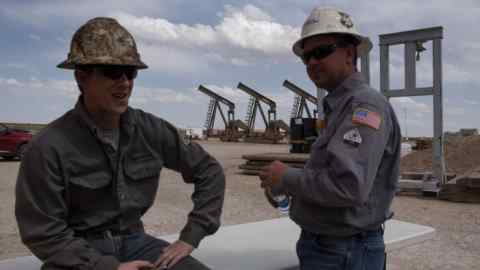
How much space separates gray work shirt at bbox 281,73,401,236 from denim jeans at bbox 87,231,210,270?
451mm

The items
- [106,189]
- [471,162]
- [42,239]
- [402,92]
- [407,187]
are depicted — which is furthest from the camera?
[471,162]

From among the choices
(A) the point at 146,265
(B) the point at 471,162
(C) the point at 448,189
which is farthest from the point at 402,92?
(A) the point at 146,265

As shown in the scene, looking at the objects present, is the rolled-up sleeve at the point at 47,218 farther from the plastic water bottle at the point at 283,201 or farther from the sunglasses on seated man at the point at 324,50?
the sunglasses on seated man at the point at 324,50

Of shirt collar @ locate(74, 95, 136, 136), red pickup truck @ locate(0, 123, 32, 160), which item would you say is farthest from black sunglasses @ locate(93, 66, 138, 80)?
red pickup truck @ locate(0, 123, 32, 160)

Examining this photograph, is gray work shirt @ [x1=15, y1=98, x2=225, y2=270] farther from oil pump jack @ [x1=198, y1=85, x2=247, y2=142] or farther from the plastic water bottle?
oil pump jack @ [x1=198, y1=85, x2=247, y2=142]

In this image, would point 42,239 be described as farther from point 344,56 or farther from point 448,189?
point 448,189

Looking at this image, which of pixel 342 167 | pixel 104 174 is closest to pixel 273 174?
pixel 342 167

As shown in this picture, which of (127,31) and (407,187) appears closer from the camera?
(127,31)

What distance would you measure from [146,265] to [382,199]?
870 millimetres

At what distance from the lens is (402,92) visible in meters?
7.27

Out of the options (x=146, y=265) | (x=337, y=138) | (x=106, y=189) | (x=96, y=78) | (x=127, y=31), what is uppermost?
(x=127, y=31)

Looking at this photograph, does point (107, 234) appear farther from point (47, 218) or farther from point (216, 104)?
point (216, 104)

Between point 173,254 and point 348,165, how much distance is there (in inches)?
30.2

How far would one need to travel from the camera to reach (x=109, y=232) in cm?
183
